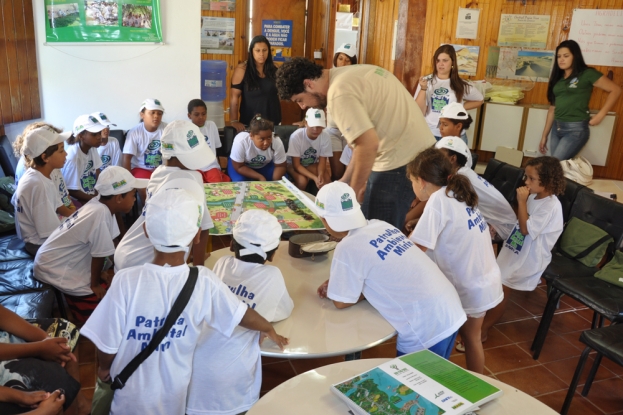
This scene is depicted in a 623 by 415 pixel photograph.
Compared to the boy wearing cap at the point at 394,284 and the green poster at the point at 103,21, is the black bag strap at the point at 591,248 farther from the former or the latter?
the green poster at the point at 103,21

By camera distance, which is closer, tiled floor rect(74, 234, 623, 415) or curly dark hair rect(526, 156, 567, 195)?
tiled floor rect(74, 234, 623, 415)

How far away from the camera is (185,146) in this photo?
2570 mm

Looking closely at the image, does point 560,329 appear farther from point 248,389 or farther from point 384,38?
point 384,38

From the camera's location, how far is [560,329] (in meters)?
3.55

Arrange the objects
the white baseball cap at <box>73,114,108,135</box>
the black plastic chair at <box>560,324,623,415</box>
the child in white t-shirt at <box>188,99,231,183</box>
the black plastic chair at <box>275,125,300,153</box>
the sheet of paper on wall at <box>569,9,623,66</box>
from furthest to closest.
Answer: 1. the sheet of paper on wall at <box>569,9,623,66</box>
2. the black plastic chair at <box>275,125,300,153</box>
3. the child in white t-shirt at <box>188,99,231,183</box>
4. the white baseball cap at <box>73,114,108,135</box>
5. the black plastic chair at <box>560,324,623,415</box>

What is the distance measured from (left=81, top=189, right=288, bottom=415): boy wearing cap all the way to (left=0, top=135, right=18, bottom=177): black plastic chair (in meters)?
2.87

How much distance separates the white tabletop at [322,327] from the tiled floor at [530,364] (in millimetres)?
778

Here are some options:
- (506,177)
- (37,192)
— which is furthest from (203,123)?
(506,177)

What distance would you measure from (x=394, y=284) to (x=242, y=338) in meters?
0.61

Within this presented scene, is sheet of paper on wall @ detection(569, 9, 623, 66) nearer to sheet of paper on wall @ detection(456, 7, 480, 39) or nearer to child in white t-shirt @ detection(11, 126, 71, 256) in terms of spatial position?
sheet of paper on wall @ detection(456, 7, 480, 39)

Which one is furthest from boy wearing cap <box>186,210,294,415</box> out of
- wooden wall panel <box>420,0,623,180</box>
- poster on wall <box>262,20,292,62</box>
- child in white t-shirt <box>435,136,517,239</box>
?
poster on wall <box>262,20,292,62</box>

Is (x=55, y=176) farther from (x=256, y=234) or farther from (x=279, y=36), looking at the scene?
(x=279, y=36)

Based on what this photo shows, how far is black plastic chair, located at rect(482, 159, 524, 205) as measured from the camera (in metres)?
4.11

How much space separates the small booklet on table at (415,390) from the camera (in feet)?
4.91
